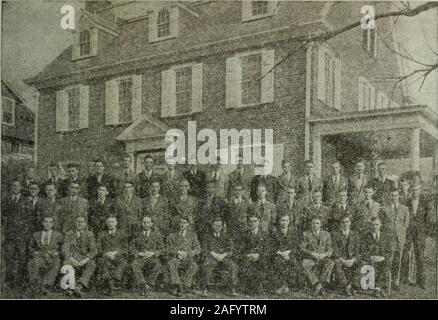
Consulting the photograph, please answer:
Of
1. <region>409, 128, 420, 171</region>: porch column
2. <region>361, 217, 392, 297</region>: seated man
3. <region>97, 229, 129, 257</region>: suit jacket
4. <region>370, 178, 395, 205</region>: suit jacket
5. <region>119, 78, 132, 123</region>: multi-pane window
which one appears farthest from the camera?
<region>119, 78, 132, 123</region>: multi-pane window

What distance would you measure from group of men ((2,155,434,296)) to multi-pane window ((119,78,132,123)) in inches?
28.1

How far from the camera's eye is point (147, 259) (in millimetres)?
6809

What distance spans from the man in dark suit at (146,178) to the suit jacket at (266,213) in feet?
4.14

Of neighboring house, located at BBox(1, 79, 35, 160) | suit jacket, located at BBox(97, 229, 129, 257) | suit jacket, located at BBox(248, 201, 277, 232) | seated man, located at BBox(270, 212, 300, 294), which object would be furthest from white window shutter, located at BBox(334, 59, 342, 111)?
neighboring house, located at BBox(1, 79, 35, 160)

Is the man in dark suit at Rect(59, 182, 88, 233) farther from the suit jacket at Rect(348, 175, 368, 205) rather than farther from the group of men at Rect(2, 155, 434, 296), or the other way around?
the suit jacket at Rect(348, 175, 368, 205)

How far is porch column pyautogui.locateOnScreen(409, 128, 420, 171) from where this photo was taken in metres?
6.50

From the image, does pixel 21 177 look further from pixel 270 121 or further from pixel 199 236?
pixel 270 121

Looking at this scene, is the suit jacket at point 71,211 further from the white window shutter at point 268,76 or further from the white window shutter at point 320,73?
the white window shutter at point 320,73

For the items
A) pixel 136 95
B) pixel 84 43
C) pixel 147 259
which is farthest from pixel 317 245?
pixel 84 43

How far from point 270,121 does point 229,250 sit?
5.39 feet

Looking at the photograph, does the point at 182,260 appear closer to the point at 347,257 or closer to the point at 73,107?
the point at 347,257

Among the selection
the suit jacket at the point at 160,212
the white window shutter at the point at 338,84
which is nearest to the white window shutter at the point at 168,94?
the suit jacket at the point at 160,212
